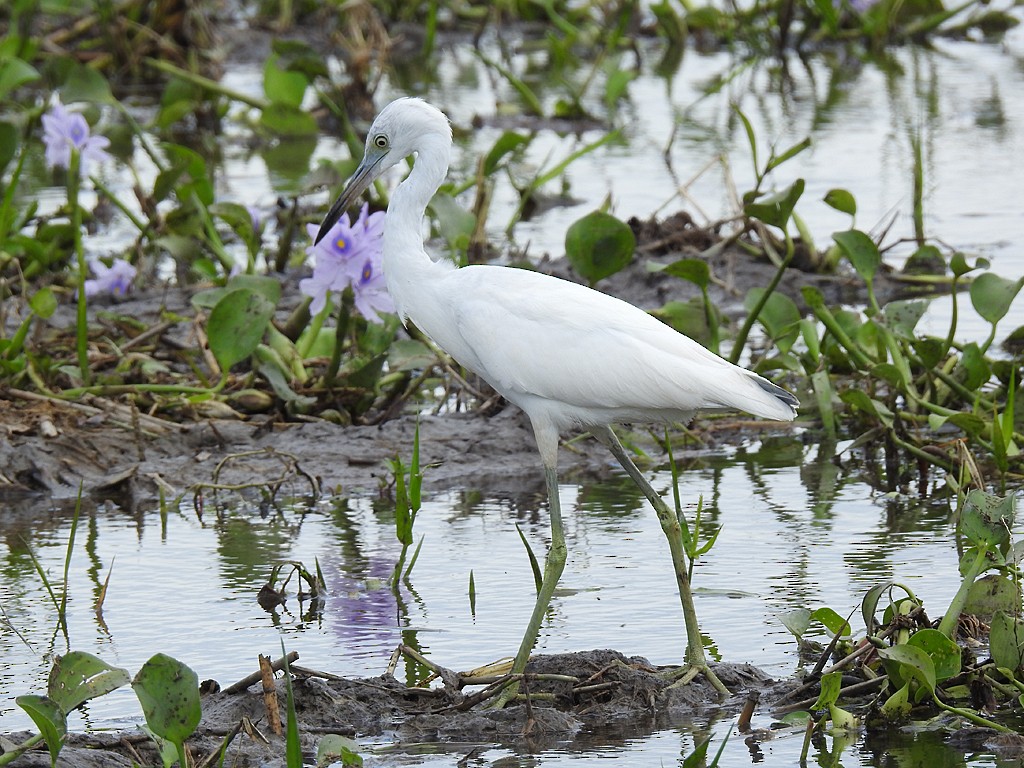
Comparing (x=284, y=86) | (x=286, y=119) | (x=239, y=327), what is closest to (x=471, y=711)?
(x=239, y=327)

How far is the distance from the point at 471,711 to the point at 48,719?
1.17m

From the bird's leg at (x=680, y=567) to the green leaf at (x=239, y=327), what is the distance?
2.07m

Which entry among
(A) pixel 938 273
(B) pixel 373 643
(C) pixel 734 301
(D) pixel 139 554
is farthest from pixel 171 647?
(A) pixel 938 273

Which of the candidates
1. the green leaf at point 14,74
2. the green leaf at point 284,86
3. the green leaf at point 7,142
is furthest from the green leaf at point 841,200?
the green leaf at point 284,86

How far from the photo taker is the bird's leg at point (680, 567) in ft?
14.7

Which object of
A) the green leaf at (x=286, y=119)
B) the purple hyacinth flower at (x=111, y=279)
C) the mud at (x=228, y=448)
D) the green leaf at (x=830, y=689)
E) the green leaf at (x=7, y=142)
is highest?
the green leaf at (x=286, y=119)

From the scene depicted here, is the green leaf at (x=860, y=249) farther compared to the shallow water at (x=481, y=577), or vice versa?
the green leaf at (x=860, y=249)

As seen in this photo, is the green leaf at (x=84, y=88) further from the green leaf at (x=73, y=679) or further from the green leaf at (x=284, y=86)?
the green leaf at (x=73, y=679)

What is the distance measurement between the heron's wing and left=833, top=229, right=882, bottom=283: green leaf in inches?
81.2

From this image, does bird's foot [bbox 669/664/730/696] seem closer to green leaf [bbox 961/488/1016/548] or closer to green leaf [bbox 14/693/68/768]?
green leaf [bbox 961/488/1016/548]

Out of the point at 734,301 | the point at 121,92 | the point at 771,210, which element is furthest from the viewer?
the point at 121,92

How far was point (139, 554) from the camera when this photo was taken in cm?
603

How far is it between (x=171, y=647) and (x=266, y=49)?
43.3 feet

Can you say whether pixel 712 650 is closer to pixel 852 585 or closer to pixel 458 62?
pixel 852 585
